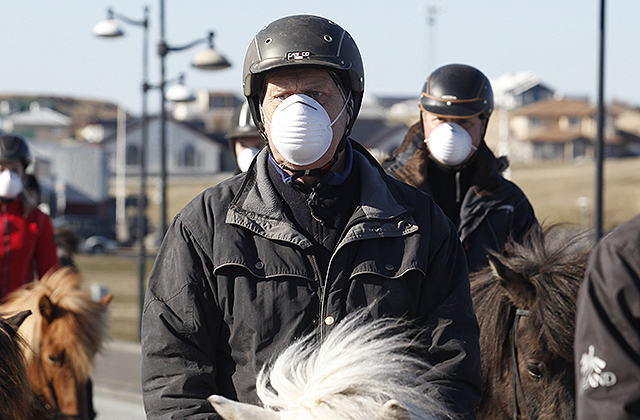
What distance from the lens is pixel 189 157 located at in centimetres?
6488

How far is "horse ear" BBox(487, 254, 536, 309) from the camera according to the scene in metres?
3.29

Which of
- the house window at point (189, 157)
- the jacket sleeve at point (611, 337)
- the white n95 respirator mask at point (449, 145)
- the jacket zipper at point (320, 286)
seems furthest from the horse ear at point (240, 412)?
the house window at point (189, 157)

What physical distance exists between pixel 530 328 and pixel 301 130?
149 centimetres

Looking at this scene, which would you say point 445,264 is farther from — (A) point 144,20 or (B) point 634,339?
(A) point 144,20

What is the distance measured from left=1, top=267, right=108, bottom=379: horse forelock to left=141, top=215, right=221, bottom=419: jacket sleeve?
259 cm

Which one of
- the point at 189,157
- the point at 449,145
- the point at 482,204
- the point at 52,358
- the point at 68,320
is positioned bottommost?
the point at 52,358

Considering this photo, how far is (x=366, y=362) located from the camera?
6.43 ft

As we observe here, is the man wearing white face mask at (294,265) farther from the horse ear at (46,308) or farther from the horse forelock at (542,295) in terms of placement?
the horse ear at (46,308)

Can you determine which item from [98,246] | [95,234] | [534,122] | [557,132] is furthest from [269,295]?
[534,122]

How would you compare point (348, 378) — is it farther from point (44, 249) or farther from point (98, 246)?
point (98, 246)

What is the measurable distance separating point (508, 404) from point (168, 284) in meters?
1.61

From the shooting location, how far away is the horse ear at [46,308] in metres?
4.70

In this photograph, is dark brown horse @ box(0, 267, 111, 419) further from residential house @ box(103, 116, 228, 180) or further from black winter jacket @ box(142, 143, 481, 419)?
residential house @ box(103, 116, 228, 180)

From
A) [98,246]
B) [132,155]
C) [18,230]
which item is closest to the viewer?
[18,230]
